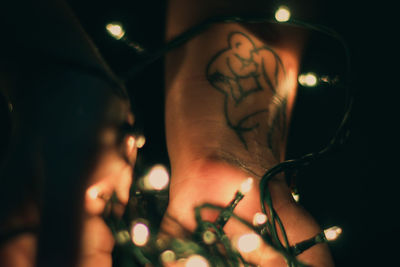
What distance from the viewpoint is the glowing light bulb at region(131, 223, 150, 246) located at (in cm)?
38

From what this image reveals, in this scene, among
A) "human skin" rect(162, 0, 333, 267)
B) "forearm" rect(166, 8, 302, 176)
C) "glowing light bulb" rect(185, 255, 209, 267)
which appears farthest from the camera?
"forearm" rect(166, 8, 302, 176)

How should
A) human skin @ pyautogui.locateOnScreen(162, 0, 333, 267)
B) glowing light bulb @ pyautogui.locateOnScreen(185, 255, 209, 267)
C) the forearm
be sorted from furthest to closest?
1. the forearm
2. human skin @ pyautogui.locateOnScreen(162, 0, 333, 267)
3. glowing light bulb @ pyautogui.locateOnScreen(185, 255, 209, 267)

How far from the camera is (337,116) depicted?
82 centimetres

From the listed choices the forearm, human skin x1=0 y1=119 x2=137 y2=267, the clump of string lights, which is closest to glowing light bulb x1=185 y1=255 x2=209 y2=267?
the clump of string lights

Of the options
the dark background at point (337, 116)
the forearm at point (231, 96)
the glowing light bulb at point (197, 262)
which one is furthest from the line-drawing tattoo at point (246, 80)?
the glowing light bulb at point (197, 262)

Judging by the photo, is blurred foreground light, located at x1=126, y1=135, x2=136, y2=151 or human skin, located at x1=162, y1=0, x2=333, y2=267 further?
human skin, located at x1=162, y1=0, x2=333, y2=267

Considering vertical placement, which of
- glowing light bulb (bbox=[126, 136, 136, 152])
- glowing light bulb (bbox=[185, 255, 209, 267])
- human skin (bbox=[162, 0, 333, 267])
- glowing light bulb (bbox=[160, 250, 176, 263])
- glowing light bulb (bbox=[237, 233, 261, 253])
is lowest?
glowing light bulb (bbox=[185, 255, 209, 267])

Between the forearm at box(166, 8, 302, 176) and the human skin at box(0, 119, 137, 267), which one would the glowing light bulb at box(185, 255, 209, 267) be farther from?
the forearm at box(166, 8, 302, 176)

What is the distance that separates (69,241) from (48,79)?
7.9 inches

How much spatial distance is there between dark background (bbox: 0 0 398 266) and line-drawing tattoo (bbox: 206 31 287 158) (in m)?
0.11

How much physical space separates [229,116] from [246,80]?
107 mm

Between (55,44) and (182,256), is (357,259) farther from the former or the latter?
(55,44)

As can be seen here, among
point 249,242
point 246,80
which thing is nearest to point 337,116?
point 246,80

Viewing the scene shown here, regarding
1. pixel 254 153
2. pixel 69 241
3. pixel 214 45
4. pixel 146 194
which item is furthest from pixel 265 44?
pixel 69 241
